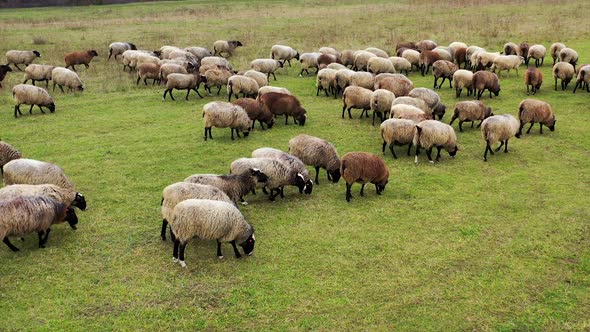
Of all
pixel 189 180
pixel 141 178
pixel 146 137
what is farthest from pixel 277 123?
pixel 189 180

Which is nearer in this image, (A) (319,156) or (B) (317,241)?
(B) (317,241)

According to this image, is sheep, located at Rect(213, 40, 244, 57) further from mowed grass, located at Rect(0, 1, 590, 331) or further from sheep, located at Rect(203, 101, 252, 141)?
sheep, located at Rect(203, 101, 252, 141)

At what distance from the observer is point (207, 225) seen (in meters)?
8.37

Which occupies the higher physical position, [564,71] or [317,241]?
[564,71]

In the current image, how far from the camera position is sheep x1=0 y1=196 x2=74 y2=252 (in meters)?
8.55

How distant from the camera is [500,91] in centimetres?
2073

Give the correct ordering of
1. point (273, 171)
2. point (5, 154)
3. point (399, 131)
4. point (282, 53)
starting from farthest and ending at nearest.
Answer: point (282, 53) → point (399, 131) → point (5, 154) → point (273, 171)

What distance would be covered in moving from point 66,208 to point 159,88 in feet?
43.5

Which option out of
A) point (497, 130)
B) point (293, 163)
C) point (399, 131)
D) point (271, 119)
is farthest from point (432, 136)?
point (271, 119)

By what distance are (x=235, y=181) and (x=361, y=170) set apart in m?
2.79

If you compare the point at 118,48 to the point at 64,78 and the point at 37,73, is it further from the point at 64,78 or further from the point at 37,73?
the point at 64,78

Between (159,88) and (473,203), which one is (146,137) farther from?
(473,203)

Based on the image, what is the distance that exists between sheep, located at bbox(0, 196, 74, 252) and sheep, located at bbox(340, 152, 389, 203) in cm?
578

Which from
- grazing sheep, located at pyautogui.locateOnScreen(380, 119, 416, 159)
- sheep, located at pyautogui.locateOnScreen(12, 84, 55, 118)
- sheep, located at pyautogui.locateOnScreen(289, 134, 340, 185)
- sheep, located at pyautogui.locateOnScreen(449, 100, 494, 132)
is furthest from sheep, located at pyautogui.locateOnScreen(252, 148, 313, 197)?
sheep, located at pyautogui.locateOnScreen(12, 84, 55, 118)
